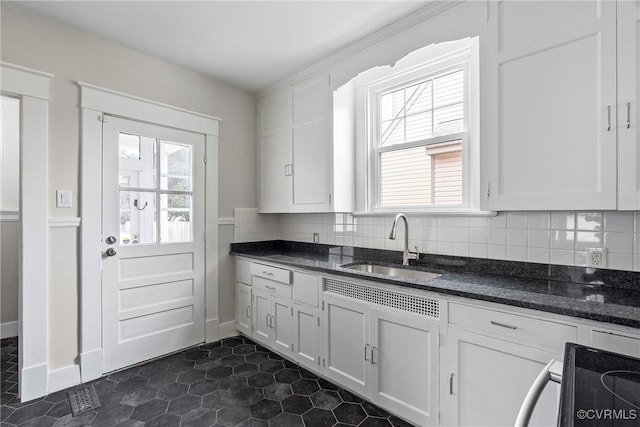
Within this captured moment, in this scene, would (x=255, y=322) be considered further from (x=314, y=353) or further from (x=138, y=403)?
(x=138, y=403)

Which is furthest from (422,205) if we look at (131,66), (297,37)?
(131,66)

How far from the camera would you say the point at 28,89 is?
2.03m

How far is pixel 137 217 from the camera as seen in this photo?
254 cm

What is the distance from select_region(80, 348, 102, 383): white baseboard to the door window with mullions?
33.0 inches

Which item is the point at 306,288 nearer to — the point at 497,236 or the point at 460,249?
the point at 460,249

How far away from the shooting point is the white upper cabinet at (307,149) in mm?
2633

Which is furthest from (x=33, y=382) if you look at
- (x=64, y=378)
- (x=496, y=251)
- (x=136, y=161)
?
(x=496, y=251)

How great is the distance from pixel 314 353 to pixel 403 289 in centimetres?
96

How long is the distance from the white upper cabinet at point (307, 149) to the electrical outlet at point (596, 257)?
162 cm

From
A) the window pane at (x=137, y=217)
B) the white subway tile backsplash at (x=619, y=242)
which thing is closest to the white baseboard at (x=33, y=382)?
the window pane at (x=137, y=217)

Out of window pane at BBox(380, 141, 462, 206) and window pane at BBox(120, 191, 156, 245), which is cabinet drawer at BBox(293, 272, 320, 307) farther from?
window pane at BBox(120, 191, 156, 245)

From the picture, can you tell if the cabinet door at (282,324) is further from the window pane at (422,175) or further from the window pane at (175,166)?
the window pane at (175,166)

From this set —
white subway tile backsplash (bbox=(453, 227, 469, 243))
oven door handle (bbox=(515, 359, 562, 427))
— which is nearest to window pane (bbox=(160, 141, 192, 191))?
white subway tile backsplash (bbox=(453, 227, 469, 243))

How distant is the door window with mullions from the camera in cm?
249
